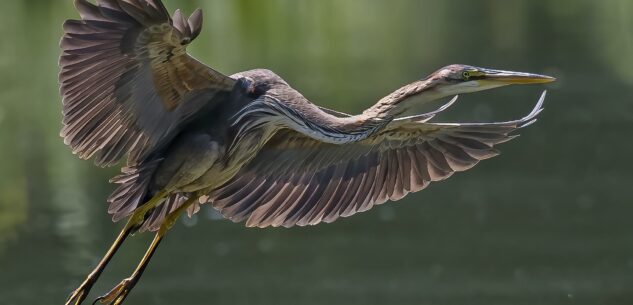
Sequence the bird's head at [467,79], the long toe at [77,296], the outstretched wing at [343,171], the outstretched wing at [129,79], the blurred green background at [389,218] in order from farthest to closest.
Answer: the blurred green background at [389,218], the outstretched wing at [343,171], the bird's head at [467,79], the long toe at [77,296], the outstretched wing at [129,79]

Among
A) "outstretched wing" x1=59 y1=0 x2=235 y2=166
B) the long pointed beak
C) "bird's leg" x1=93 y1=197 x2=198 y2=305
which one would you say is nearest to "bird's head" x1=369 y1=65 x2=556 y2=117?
the long pointed beak

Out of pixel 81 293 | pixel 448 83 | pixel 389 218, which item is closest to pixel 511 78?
pixel 448 83

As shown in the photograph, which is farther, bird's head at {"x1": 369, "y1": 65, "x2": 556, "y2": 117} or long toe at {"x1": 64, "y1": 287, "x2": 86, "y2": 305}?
bird's head at {"x1": 369, "y1": 65, "x2": 556, "y2": 117}

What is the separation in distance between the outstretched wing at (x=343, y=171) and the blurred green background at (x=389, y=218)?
2.23m

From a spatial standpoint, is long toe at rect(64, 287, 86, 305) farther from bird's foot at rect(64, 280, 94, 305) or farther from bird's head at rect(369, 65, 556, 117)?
bird's head at rect(369, 65, 556, 117)

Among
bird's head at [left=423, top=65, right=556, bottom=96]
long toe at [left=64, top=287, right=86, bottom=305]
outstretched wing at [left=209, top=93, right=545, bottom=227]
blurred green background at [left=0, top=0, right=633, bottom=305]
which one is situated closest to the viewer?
long toe at [left=64, top=287, right=86, bottom=305]

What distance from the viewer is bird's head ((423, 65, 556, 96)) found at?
26.5ft

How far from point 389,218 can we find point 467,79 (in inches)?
212

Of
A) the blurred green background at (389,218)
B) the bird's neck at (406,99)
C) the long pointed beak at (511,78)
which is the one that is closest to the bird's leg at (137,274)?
the bird's neck at (406,99)

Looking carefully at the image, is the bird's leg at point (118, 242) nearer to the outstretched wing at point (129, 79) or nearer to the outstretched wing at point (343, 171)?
the outstretched wing at point (129, 79)

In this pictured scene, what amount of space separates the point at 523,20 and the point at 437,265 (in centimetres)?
1497

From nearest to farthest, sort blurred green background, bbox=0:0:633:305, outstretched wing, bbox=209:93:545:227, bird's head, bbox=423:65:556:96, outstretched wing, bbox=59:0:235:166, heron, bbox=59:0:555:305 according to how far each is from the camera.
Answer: outstretched wing, bbox=59:0:235:166 → heron, bbox=59:0:555:305 → bird's head, bbox=423:65:556:96 → outstretched wing, bbox=209:93:545:227 → blurred green background, bbox=0:0:633:305

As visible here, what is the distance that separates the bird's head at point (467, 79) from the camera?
26.5 ft

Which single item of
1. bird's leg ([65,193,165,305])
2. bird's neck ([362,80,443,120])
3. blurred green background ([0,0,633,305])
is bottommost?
blurred green background ([0,0,633,305])
